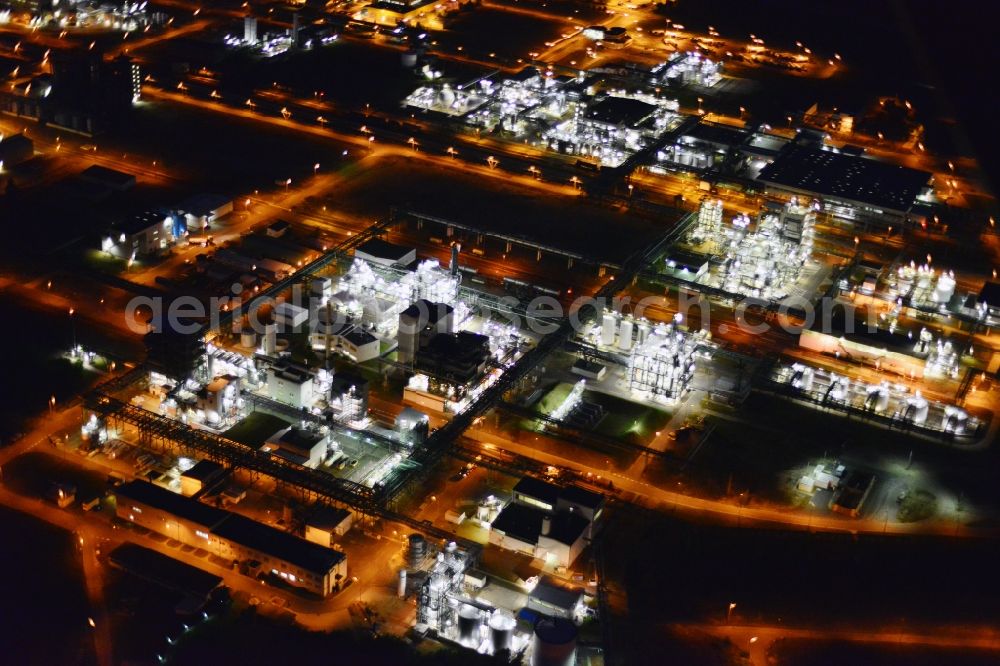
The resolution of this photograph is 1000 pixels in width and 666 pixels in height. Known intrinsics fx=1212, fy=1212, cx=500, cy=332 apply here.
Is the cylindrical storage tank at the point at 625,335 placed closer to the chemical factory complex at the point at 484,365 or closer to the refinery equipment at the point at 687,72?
the chemical factory complex at the point at 484,365

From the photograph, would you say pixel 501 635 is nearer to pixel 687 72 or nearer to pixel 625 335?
pixel 625 335

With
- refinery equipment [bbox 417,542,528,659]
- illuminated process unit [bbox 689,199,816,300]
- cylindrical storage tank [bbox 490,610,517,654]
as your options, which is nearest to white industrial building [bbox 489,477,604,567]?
refinery equipment [bbox 417,542,528,659]

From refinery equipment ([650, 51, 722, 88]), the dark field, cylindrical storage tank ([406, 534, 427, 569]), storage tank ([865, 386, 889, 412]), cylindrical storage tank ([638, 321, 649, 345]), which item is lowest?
the dark field

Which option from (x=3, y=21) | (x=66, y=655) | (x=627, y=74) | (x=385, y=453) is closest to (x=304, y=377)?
(x=385, y=453)

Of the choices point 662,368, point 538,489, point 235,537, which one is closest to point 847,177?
point 662,368

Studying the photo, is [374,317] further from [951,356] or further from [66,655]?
[951,356]

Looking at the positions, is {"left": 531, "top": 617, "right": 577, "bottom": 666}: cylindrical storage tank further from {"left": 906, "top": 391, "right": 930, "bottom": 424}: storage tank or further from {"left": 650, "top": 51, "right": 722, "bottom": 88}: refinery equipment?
{"left": 650, "top": 51, "right": 722, "bottom": 88}: refinery equipment
